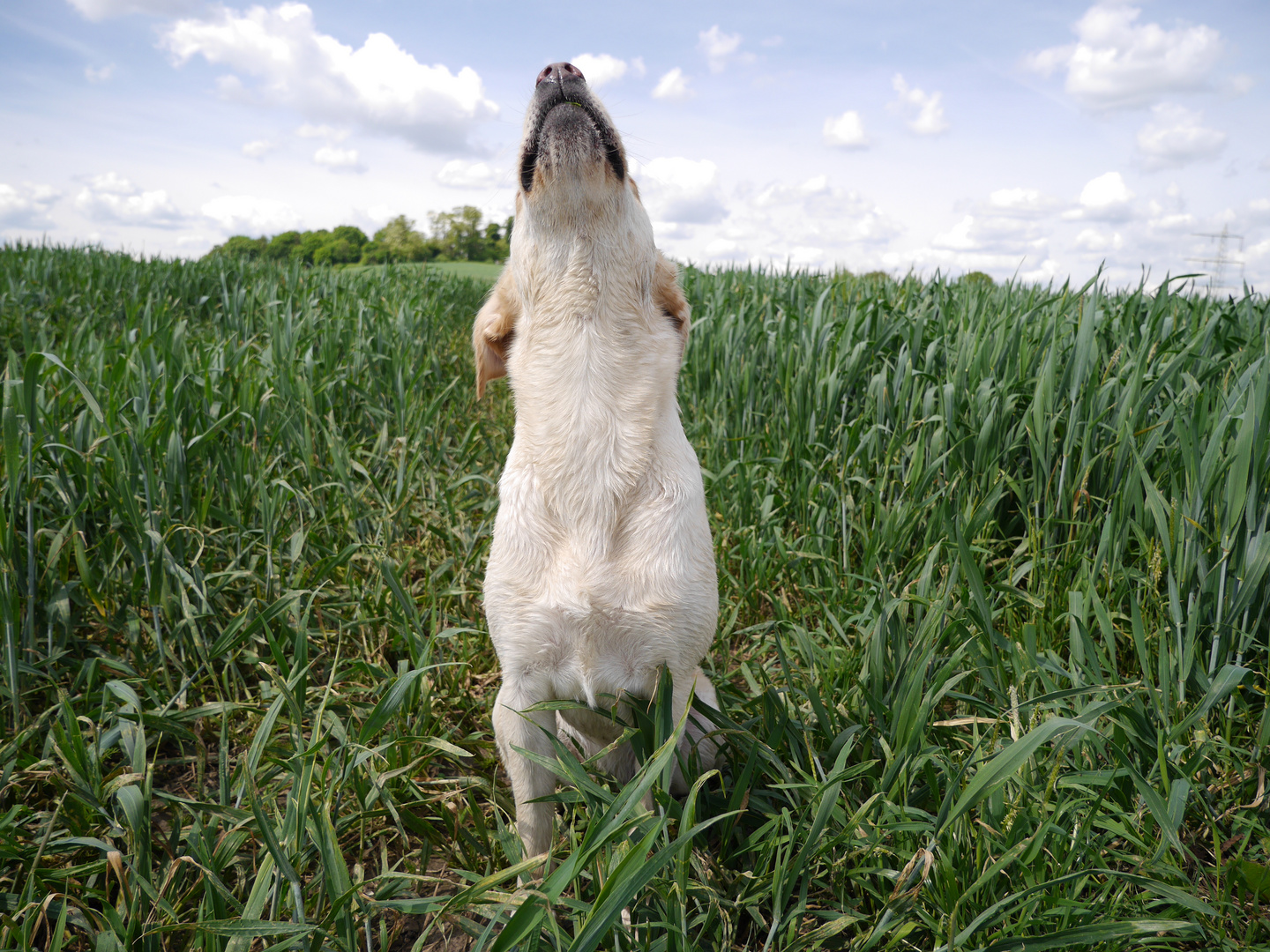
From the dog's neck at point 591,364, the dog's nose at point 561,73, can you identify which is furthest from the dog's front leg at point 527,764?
the dog's nose at point 561,73

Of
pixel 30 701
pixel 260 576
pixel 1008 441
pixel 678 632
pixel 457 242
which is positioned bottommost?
pixel 30 701

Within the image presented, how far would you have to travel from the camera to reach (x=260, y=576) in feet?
8.38

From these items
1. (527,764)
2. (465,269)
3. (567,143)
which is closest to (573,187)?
(567,143)

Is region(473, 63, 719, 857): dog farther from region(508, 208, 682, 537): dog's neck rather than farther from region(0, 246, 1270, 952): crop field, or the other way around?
region(0, 246, 1270, 952): crop field

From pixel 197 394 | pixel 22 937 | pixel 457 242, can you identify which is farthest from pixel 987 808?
pixel 457 242

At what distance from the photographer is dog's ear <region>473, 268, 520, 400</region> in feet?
6.73

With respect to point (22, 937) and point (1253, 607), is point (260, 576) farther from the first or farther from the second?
point (1253, 607)

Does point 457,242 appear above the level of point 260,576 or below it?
above

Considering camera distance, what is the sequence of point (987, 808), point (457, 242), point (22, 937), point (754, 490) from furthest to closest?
point (457, 242), point (754, 490), point (987, 808), point (22, 937)

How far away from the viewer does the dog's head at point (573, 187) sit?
5.92 ft

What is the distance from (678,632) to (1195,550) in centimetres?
152

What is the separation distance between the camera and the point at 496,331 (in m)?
2.07

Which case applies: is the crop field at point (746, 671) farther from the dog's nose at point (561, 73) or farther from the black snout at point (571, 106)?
the dog's nose at point (561, 73)

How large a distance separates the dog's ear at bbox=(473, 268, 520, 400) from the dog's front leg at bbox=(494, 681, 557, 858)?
0.91m
